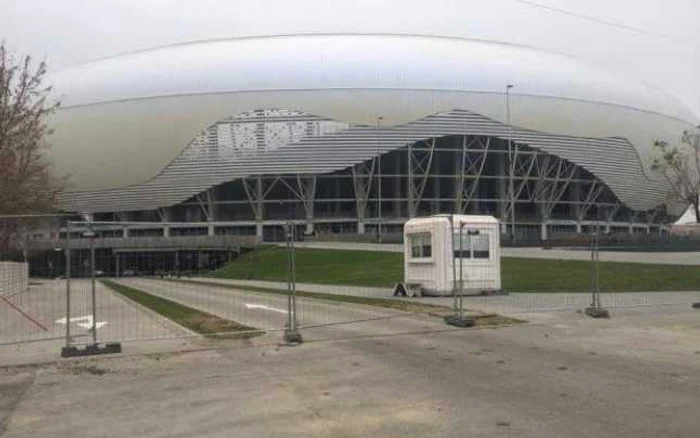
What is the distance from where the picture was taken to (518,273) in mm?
31016

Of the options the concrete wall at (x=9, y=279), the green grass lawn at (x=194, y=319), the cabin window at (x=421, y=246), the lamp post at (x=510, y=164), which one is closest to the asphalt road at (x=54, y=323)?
the concrete wall at (x=9, y=279)

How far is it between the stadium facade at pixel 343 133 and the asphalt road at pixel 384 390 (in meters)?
69.3

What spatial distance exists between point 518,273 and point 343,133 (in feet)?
170

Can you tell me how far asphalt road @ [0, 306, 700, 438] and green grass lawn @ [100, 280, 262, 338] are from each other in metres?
1.48

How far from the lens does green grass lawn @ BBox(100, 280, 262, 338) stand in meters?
14.5

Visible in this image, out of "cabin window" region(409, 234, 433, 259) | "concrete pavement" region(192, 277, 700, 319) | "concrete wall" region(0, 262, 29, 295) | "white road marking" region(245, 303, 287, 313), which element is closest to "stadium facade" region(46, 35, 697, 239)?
"cabin window" region(409, 234, 433, 259)

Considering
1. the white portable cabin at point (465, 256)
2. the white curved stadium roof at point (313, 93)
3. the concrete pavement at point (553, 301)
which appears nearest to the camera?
the concrete pavement at point (553, 301)

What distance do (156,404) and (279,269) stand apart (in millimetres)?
46332

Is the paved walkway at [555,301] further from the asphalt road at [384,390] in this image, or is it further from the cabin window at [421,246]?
the asphalt road at [384,390]

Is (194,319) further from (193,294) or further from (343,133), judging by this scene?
(343,133)

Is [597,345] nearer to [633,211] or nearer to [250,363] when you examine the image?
[250,363]

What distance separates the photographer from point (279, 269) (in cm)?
5456

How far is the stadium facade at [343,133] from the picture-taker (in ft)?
266

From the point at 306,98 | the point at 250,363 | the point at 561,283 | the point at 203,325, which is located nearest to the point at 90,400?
the point at 250,363
